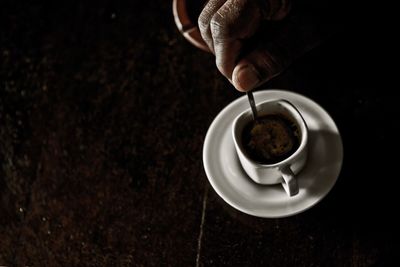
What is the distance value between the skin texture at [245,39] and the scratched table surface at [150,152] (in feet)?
0.44

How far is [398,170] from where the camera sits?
873mm

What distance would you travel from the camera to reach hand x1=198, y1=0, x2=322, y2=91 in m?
0.76

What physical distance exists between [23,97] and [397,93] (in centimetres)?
67

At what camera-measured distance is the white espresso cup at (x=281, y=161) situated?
2.57 ft

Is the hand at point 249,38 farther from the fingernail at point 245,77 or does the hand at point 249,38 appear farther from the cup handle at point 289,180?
the cup handle at point 289,180

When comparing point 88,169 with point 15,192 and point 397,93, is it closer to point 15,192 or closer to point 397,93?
point 15,192

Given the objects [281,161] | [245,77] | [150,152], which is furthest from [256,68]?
[150,152]

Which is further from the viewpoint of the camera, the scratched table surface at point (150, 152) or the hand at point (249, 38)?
the scratched table surface at point (150, 152)

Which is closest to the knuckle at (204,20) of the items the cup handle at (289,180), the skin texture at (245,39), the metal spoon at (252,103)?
the skin texture at (245,39)

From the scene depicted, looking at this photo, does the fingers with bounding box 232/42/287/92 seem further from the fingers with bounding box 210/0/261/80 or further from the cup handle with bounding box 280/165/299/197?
the cup handle with bounding box 280/165/299/197

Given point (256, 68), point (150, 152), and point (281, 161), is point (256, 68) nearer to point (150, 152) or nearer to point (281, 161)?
point (281, 161)

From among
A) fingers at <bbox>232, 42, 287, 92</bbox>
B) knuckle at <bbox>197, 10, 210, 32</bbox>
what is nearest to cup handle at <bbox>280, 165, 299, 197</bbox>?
fingers at <bbox>232, 42, 287, 92</bbox>

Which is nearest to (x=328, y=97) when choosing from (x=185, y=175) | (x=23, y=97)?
(x=185, y=175)

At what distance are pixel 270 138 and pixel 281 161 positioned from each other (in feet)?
0.19
